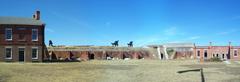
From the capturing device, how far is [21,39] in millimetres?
56219

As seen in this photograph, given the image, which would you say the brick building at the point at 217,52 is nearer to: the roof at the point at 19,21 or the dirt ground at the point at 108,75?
the roof at the point at 19,21

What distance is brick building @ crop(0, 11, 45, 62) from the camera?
55.8m

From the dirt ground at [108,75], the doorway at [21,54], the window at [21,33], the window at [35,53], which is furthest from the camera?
the window at [35,53]

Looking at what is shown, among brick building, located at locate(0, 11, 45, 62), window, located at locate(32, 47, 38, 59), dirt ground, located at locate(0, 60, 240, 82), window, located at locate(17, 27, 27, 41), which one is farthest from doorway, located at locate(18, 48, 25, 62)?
dirt ground, located at locate(0, 60, 240, 82)

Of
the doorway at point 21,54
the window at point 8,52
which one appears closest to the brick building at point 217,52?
the doorway at point 21,54

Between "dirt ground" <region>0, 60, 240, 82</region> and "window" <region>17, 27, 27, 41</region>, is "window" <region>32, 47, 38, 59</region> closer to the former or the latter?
"window" <region>17, 27, 27, 41</region>

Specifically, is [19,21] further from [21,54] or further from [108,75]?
[108,75]

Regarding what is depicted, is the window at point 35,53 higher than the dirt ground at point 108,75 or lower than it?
higher

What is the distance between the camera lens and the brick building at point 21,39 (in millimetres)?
55750

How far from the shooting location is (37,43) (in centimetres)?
5703

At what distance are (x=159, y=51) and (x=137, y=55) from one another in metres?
7.37

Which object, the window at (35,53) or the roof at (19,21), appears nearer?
the roof at (19,21)

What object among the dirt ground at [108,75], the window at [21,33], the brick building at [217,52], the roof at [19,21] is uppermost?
the roof at [19,21]

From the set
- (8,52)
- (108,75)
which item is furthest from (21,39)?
(108,75)
